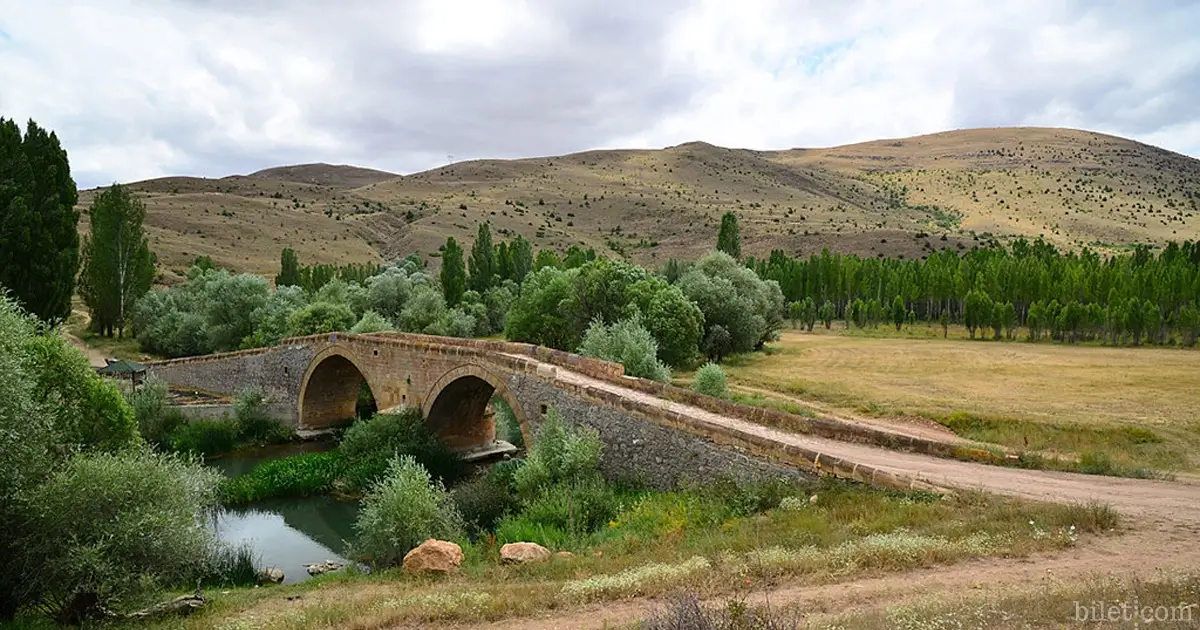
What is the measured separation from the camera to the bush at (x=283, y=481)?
848 inches

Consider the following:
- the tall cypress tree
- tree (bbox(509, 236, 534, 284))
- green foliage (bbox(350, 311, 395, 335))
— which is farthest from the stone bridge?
tree (bbox(509, 236, 534, 284))

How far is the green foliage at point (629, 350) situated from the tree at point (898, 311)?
A: 41555 mm

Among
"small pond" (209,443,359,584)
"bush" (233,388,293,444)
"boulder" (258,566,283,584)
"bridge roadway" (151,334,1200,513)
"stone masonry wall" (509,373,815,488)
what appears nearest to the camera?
"bridge roadway" (151,334,1200,513)

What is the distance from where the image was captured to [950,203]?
12231cm

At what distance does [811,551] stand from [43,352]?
15822mm

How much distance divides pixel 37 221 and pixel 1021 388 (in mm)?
39853

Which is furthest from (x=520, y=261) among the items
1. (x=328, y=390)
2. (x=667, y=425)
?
(x=667, y=425)

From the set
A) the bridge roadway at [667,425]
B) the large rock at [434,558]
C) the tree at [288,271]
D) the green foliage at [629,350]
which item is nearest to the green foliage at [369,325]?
the bridge roadway at [667,425]

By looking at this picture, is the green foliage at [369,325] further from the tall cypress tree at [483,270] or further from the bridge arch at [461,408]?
the tall cypress tree at [483,270]

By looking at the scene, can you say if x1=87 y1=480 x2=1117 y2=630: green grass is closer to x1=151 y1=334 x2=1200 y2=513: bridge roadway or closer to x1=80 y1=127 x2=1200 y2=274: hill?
x1=151 y1=334 x2=1200 y2=513: bridge roadway

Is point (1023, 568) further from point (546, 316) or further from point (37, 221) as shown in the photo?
point (37, 221)

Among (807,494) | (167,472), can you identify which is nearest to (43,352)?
(167,472)

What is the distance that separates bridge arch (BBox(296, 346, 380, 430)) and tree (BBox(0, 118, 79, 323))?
9136 millimetres

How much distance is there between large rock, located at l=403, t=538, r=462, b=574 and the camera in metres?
11.0
